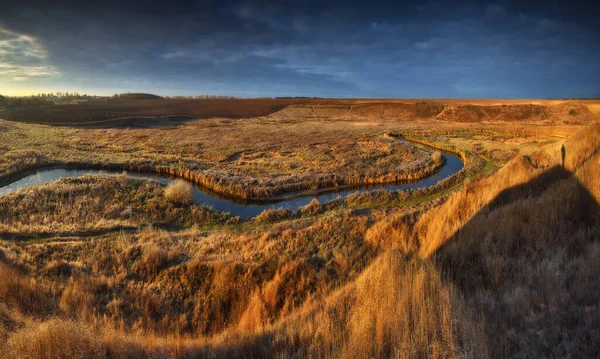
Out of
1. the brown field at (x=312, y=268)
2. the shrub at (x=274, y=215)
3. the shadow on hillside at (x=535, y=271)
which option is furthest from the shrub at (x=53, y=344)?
the shrub at (x=274, y=215)

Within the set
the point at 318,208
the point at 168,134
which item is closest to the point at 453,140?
the point at 318,208

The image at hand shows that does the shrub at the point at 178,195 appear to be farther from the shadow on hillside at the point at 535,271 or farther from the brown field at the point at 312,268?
the shadow on hillside at the point at 535,271

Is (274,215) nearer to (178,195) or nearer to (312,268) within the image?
(178,195)

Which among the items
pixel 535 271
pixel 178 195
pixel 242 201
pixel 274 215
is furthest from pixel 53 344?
pixel 242 201

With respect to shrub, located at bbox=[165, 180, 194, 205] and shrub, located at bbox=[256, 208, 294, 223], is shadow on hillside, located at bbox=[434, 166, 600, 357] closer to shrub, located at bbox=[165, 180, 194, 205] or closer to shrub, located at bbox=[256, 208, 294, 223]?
shrub, located at bbox=[256, 208, 294, 223]

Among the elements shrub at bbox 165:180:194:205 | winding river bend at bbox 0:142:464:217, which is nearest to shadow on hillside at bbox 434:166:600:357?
winding river bend at bbox 0:142:464:217

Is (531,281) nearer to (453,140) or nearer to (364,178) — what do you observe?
(364,178)
